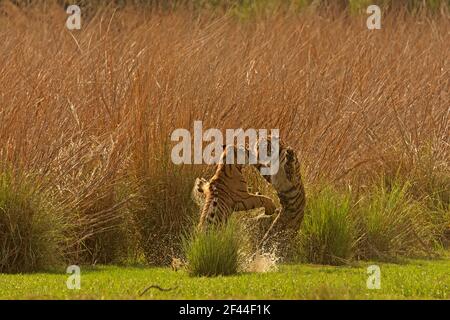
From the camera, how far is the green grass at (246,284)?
8.11m

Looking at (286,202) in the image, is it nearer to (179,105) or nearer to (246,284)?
(179,105)

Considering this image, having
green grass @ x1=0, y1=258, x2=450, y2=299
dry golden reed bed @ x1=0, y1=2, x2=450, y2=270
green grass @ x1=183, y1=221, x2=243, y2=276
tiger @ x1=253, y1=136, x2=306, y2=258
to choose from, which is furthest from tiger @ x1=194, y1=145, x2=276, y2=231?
dry golden reed bed @ x1=0, y1=2, x2=450, y2=270

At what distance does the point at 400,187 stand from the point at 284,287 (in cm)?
377

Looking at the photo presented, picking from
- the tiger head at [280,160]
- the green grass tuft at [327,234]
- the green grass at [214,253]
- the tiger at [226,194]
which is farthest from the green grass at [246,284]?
the tiger head at [280,160]

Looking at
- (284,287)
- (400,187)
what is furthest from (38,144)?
(400,187)

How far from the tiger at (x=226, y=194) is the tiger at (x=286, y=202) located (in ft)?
0.47

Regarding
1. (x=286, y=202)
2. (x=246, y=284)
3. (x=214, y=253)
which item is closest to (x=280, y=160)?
(x=286, y=202)

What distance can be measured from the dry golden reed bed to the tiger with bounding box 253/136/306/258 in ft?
2.63

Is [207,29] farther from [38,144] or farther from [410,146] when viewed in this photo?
[38,144]

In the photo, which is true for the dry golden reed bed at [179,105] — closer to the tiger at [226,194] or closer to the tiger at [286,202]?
the tiger at [226,194]

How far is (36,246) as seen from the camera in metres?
9.75

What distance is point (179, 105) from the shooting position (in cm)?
1107

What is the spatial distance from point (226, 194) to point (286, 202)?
0.58 meters

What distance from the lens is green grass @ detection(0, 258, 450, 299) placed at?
8.11 meters
